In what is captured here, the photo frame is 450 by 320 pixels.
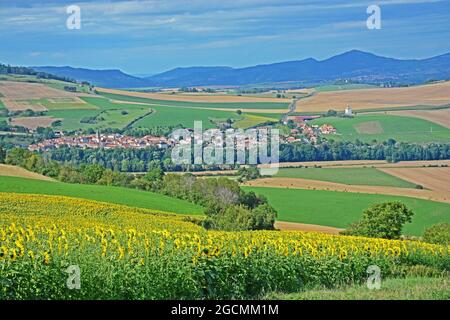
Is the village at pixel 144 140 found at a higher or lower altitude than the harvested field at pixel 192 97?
lower

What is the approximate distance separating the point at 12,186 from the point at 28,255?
28503 millimetres

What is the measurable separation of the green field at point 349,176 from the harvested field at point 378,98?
880 inches

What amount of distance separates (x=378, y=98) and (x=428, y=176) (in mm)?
30973

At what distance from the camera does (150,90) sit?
3809 inches

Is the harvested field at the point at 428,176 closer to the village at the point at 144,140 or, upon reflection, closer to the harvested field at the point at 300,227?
the village at the point at 144,140

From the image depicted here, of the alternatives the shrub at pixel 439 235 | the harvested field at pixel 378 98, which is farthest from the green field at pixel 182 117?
the shrub at pixel 439 235

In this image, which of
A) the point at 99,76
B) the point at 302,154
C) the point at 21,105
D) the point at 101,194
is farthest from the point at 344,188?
the point at 99,76

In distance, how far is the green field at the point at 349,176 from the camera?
4856 cm

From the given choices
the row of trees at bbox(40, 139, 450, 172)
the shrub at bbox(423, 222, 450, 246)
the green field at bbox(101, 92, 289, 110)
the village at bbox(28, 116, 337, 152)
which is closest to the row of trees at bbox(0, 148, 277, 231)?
the row of trees at bbox(40, 139, 450, 172)

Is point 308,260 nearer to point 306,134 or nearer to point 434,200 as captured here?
point 434,200

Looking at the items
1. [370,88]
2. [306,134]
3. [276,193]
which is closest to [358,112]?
[370,88]

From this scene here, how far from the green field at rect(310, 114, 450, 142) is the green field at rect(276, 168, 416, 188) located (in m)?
9.84

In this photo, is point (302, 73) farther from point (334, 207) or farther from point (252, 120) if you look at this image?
point (334, 207)
